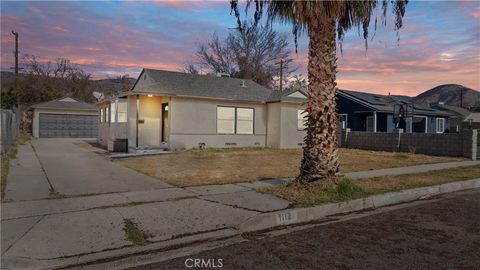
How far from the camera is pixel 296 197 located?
8703 mm

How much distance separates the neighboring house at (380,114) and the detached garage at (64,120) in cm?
2215

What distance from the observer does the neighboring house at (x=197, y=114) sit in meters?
20.9

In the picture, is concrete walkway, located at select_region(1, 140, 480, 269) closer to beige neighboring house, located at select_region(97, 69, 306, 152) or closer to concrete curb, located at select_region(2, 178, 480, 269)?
concrete curb, located at select_region(2, 178, 480, 269)

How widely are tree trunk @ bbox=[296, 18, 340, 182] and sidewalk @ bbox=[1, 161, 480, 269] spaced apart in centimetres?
111

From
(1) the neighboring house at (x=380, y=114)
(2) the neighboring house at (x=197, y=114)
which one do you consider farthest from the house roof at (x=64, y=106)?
(1) the neighboring house at (x=380, y=114)

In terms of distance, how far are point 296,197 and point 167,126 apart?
13648 millimetres

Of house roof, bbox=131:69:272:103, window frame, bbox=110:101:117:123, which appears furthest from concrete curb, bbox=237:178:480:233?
window frame, bbox=110:101:117:123

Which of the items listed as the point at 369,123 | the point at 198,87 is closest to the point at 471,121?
the point at 369,123

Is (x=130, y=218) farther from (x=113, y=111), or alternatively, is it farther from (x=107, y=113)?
(x=107, y=113)

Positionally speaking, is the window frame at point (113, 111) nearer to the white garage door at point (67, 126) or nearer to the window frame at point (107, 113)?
the window frame at point (107, 113)

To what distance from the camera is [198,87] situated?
22.6 metres

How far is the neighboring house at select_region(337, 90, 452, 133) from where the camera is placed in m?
32.5

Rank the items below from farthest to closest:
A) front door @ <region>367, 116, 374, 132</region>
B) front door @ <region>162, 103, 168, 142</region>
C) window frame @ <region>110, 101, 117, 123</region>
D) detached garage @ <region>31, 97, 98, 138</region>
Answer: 1. detached garage @ <region>31, 97, 98, 138</region>
2. front door @ <region>367, 116, 374, 132</region>
3. window frame @ <region>110, 101, 117, 123</region>
4. front door @ <region>162, 103, 168, 142</region>

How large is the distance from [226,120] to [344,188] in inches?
565
